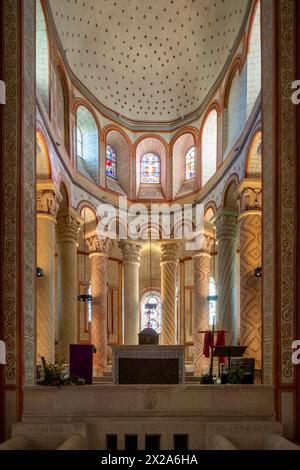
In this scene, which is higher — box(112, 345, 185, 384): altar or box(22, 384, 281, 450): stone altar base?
box(112, 345, 185, 384): altar

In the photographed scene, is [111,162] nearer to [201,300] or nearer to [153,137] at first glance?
[153,137]

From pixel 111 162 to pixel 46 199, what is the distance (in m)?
8.18

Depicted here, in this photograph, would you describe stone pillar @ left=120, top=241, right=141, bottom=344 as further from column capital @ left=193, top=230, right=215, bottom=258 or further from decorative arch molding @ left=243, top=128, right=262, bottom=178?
decorative arch molding @ left=243, top=128, right=262, bottom=178

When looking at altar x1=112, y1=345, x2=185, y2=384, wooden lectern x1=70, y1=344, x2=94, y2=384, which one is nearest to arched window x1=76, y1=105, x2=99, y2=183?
altar x1=112, y1=345, x2=185, y2=384

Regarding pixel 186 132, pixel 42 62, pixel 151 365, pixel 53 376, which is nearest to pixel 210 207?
pixel 186 132

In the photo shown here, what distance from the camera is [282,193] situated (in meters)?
9.25

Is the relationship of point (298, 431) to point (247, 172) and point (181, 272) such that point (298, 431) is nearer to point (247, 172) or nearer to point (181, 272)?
point (247, 172)

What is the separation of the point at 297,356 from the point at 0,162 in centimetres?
641

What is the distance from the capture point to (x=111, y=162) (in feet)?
71.7

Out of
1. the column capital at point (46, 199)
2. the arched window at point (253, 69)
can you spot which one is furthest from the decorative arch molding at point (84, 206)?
the arched window at point (253, 69)

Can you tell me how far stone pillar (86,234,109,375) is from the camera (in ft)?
62.2

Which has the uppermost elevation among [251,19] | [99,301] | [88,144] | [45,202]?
[251,19]

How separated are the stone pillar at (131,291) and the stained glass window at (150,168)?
3112mm
